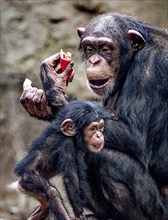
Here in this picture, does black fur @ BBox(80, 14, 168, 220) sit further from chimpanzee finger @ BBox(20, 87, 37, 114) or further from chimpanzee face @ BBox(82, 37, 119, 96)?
chimpanzee finger @ BBox(20, 87, 37, 114)

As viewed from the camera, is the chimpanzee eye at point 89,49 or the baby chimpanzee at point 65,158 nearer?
the baby chimpanzee at point 65,158

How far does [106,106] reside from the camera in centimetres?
902

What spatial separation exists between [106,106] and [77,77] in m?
4.26

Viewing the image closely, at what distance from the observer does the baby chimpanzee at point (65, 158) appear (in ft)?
26.7

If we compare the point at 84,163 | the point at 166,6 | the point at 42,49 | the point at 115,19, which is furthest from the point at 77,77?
the point at 84,163

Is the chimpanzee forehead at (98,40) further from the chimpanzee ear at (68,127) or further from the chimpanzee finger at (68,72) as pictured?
the chimpanzee ear at (68,127)

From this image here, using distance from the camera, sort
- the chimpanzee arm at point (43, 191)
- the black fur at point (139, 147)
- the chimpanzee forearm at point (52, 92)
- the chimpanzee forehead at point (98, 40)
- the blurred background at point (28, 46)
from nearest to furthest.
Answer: the chimpanzee arm at point (43, 191) → the black fur at point (139, 147) → the chimpanzee forearm at point (52, 92) → the chimpanzee forehead at point (98, 40) → the blurred background at point (28, 46)

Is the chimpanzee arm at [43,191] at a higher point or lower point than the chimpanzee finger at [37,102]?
lower

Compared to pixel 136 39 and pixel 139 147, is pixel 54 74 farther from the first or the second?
pixel 139 147

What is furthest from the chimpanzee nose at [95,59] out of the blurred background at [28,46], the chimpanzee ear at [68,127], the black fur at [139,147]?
the blurred background at [28,46]

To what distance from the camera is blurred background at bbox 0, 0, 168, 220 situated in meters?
13.0

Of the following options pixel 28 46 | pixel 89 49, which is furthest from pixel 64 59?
pixel 28 46

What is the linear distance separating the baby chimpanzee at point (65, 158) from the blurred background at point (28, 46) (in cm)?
466

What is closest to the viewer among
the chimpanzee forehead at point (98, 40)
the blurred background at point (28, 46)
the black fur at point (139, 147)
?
the black fur at point (139, 147)
